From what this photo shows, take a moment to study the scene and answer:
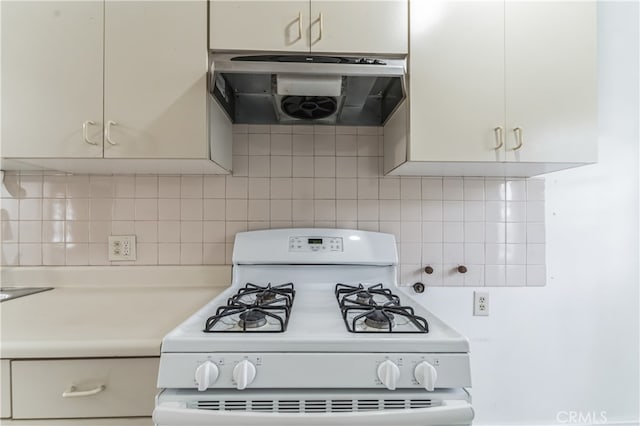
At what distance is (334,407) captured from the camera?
70 cm

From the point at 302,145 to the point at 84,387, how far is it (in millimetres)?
1107

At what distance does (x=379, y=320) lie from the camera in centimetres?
81

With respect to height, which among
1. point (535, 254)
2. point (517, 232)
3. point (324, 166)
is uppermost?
point (324, 166)

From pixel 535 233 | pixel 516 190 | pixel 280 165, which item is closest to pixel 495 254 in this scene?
pixel 535 233

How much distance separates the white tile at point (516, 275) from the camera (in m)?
1.41

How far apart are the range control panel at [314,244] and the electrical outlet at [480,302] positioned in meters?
0.68

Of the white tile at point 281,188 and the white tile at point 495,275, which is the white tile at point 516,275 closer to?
the white tile at point 495,275

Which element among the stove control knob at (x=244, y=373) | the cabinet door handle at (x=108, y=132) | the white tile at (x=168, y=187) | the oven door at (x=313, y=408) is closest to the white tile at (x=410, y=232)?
the oven door at (x=313, y=408)

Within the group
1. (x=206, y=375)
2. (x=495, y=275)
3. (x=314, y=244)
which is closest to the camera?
(x=206, y=375)

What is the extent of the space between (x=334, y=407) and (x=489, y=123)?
986mm

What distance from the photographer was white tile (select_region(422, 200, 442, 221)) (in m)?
1.40

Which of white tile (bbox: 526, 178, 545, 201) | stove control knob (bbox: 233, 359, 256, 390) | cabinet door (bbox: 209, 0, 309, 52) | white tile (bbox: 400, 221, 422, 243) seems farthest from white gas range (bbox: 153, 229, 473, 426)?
white tile (bbox: 526, 178, 545, 201)

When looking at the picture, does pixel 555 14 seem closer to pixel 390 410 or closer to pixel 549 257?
pixel 549 257

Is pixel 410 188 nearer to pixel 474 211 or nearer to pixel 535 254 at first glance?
pixel 474 211
